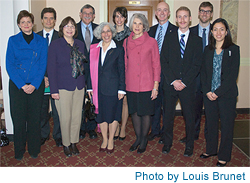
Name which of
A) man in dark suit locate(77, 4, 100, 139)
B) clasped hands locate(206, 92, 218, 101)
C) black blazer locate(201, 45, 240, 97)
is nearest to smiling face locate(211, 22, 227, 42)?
black blazer locate(201, 45, 240, 97)

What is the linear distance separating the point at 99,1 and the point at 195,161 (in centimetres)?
360

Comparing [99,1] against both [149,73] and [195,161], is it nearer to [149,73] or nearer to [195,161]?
[149,73]

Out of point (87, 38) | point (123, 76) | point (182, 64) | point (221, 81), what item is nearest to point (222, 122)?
point (221, 81)

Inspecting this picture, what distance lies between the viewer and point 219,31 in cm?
271

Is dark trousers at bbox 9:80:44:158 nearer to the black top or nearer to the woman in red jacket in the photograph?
the black top

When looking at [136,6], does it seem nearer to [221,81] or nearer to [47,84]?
[47,84]

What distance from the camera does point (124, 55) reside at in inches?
120

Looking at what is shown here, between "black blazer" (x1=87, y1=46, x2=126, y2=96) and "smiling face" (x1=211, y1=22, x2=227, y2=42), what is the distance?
1.15m

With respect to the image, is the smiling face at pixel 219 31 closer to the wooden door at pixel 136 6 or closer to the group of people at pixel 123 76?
the group of people at pixel 123 76

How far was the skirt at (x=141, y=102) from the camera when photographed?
3.01m

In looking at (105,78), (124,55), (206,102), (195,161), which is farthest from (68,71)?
(195,161)

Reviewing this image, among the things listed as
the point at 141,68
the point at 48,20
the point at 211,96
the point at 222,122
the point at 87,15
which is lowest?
the point at 222,122

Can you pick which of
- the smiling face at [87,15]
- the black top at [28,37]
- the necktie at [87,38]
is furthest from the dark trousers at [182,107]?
the black top at [28,37]

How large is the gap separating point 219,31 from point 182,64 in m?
0.57
